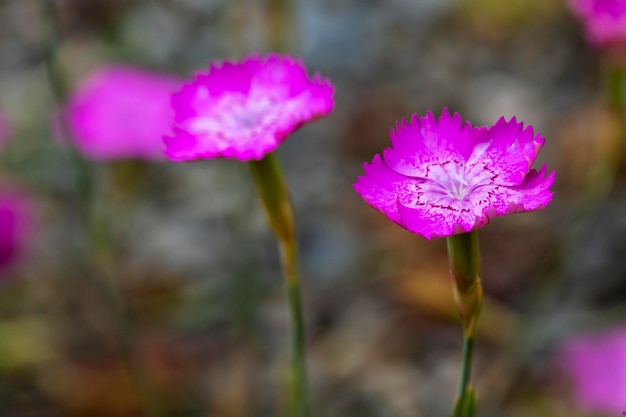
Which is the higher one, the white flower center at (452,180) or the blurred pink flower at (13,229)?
the blurred pink flower at (13,229)

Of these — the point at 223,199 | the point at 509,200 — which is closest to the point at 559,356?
the point at 223,199

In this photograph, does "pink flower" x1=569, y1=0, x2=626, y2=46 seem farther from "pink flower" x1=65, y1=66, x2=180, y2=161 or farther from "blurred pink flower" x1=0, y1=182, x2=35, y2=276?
"blurred pink flower" x1=0, y1=182, x2=35, y2=276

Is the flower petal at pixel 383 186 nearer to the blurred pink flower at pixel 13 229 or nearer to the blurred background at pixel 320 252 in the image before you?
the blurred background at pixel 320 252

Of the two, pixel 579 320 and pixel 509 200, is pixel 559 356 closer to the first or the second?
pixel 579 320

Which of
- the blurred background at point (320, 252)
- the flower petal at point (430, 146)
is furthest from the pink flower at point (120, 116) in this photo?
the flower petal at point (430, 146)

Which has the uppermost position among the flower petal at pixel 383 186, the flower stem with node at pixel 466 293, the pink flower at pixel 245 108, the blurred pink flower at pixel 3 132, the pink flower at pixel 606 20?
the blurred pink flower at pixel 3 132

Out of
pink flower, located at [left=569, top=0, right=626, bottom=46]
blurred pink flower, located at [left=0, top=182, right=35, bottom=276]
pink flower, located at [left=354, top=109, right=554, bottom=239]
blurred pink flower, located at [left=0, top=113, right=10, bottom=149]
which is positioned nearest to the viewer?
pink flower, located at [left=354, top=109, right=554, bottom=239]

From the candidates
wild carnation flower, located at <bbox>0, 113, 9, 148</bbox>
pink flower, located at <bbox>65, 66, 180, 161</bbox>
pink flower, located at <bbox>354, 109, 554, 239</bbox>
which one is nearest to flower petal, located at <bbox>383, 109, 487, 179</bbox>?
pink flower, located at <bbox>354, 109, 554, 239</bbox>
